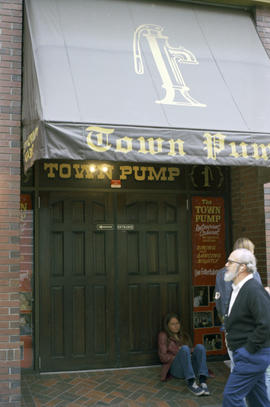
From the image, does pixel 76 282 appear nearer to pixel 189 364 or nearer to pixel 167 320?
pixel 167 320

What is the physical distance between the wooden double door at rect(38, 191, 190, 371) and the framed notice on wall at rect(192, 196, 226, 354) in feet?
0.58

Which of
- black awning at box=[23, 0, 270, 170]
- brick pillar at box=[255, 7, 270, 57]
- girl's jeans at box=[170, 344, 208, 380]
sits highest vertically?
brick pillar at box=[255, 7, 270, 57]

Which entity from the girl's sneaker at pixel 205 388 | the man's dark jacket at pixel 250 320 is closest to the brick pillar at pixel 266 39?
the girl's sneaker at pixel 205 388

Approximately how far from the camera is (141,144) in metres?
4.47

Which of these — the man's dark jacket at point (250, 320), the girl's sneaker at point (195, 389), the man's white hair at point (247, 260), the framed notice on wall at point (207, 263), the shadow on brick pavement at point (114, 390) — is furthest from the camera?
the framed notice on wall at point (207, 263)

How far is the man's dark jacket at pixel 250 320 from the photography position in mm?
3641

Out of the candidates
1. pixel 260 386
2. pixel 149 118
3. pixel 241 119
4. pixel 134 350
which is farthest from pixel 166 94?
pixel 134 350

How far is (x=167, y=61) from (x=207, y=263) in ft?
10.1

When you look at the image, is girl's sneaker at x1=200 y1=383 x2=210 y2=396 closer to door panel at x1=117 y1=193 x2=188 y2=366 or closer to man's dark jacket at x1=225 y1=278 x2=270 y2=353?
door panel at x1=117 y1=193 x2=188 y2=366

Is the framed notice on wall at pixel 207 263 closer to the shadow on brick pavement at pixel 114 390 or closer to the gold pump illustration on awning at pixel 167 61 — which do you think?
the shadow on brick pavement at pixel 114 390

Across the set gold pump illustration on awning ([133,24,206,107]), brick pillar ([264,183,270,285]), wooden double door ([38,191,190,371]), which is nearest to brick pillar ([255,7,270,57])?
gold pump illustration on awning ([133,24,206,107])

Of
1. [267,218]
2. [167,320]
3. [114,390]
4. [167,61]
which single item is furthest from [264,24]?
[114,390]

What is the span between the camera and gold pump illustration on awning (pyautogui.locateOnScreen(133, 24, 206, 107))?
5043 millimetres

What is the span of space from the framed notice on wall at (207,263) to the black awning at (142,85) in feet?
7.09
